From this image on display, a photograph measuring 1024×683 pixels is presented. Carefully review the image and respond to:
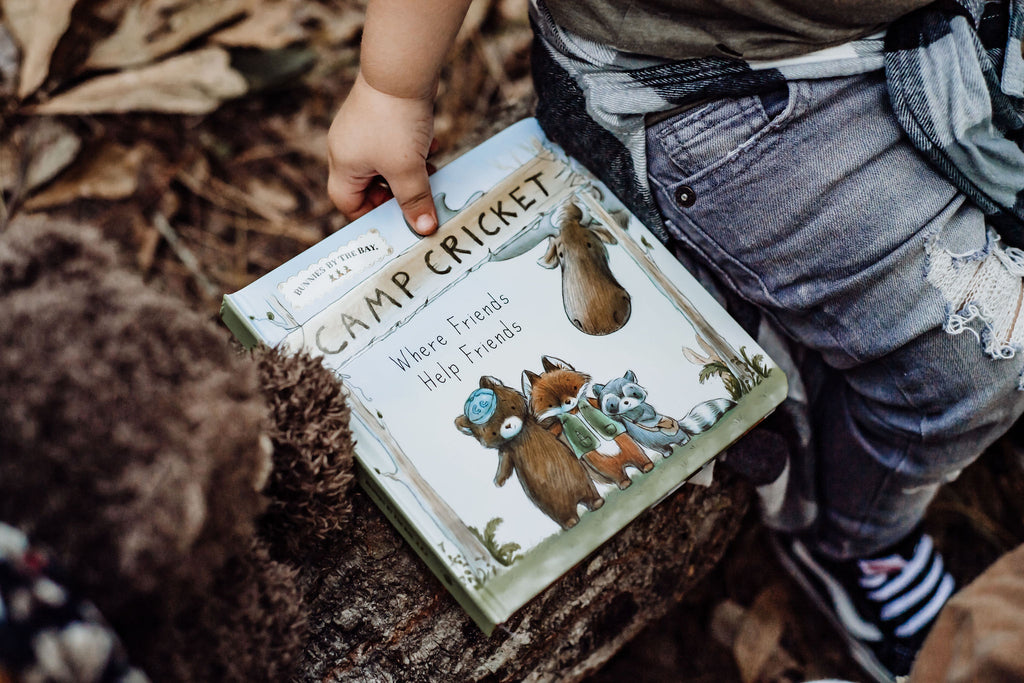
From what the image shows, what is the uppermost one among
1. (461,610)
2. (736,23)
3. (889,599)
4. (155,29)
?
(155,29)

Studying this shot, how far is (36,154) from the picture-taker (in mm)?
1153

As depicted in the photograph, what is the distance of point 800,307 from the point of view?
0.73 meters

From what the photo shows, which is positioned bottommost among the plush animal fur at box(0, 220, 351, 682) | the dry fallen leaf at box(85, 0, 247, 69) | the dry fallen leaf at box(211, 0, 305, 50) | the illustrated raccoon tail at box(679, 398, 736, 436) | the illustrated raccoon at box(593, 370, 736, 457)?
the illustrated raccoon tail at box(679, 398, 736, 436)

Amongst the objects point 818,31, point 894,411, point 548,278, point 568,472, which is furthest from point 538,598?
point 818,31

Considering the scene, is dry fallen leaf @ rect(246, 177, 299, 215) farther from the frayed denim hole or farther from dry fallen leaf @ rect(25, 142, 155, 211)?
the frayed denim hole

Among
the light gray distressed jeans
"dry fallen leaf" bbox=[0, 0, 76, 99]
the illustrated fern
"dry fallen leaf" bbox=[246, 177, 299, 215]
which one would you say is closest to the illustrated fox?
the illustrated fern

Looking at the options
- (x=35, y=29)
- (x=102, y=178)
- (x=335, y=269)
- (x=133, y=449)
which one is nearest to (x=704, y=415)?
(x=335, y=269)

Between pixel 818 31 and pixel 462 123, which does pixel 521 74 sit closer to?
pixel 462 123

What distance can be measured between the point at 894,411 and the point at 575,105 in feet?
1.64

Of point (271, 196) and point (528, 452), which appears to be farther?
point (271, 196)

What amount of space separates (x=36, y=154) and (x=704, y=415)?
114cm

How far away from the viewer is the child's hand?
70cm

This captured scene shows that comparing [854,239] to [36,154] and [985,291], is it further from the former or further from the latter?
[36,154]

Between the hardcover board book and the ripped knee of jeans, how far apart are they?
0.18 metres
